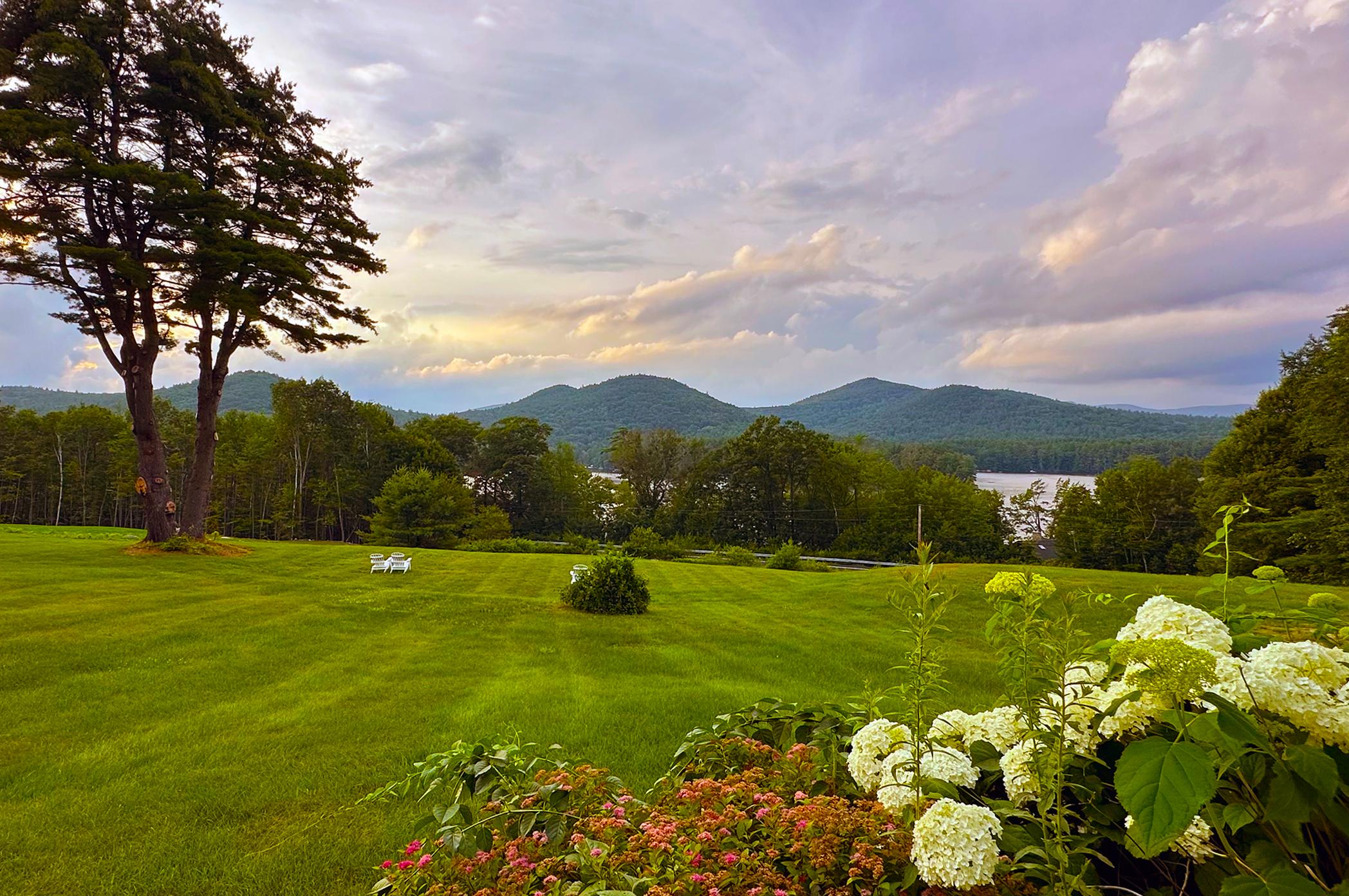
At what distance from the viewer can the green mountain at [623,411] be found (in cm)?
11838

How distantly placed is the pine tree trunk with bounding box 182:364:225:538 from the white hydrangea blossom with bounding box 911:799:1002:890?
18.2m

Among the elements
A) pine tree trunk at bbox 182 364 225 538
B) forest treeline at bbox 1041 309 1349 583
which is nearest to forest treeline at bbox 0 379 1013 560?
forest treeline at bbox 1041 309 1349 583

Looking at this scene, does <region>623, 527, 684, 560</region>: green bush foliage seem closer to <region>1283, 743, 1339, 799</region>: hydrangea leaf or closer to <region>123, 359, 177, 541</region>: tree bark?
<region>123, 359, 177, 541</region>: tree bark

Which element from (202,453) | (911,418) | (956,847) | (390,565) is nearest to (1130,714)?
(956,847)

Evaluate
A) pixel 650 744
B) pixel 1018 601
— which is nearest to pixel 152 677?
pixel 650 744

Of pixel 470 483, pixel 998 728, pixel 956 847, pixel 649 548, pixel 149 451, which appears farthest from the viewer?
pixel 470 483

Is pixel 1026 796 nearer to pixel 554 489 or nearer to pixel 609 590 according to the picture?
pixel 609 590

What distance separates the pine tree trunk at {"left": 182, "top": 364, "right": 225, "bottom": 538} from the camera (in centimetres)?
1468

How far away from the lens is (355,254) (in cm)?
1521

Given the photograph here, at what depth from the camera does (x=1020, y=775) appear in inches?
59.4

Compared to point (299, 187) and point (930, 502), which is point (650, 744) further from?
point (930, 502)

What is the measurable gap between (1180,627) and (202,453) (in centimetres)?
1897

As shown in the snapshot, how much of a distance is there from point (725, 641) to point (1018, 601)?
7242mm

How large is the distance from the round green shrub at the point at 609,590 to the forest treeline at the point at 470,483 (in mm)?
27636
